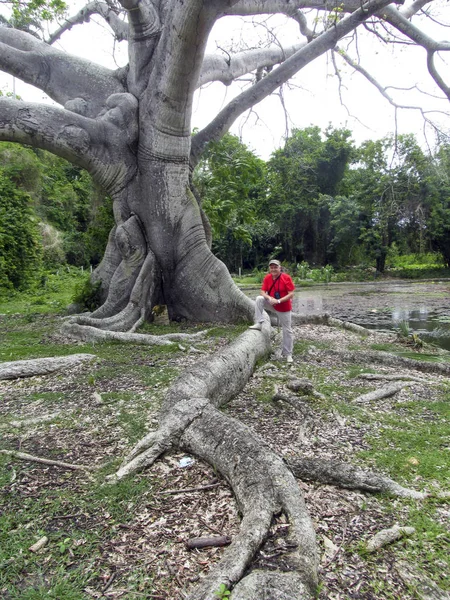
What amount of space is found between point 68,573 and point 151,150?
6211 mm

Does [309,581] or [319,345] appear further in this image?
→ [319,345]

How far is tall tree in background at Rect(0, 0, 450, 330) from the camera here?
20.1ft

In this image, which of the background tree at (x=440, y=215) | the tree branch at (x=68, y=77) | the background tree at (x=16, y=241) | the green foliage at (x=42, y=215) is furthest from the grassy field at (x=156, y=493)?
the background tree at (x=440, y=215)

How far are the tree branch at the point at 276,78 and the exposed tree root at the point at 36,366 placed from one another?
4.96 meters

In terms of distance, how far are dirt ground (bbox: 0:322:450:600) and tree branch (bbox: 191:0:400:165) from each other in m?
5.56

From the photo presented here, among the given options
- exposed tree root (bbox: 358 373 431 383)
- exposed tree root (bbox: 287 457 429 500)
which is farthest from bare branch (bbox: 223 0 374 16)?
exposed tree root (bbox: 287 457 429 500)

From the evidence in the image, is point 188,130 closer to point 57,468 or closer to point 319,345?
point 319,345

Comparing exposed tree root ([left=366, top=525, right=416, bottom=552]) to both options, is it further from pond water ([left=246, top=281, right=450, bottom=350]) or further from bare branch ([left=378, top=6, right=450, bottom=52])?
bare branch ([left=378, top=6, right=450, bottom=52])

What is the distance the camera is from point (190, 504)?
223 cm

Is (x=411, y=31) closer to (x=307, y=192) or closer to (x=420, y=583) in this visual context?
(x=420, y=583)

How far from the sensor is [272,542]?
186 cm

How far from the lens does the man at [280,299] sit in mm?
5336

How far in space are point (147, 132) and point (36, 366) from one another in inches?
166

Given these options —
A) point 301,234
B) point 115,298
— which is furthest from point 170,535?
point 301,234
